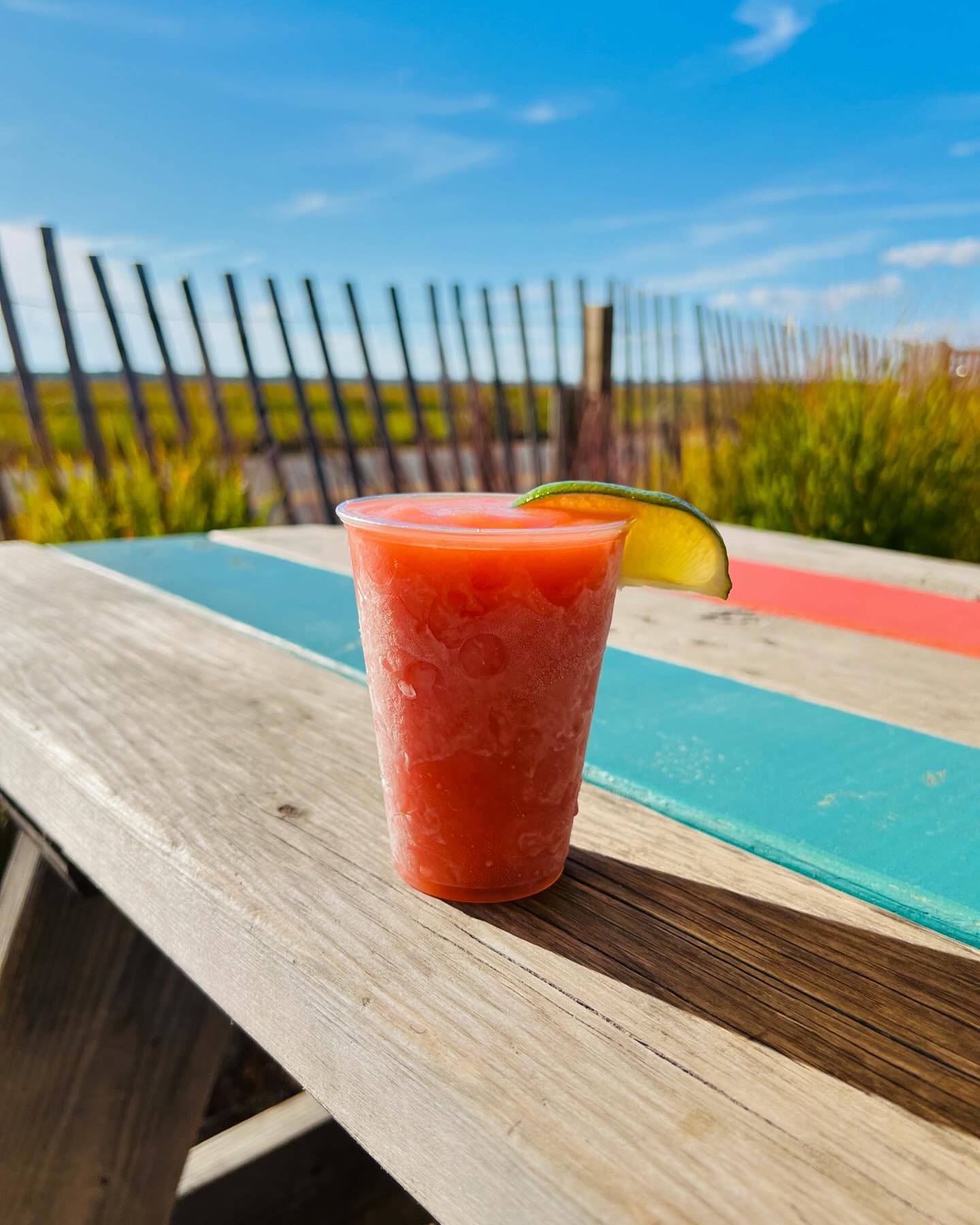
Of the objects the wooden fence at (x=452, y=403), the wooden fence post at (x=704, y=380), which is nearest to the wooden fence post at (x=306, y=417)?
the wooden fence at (x=452, y=403)

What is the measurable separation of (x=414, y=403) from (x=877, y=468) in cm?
252

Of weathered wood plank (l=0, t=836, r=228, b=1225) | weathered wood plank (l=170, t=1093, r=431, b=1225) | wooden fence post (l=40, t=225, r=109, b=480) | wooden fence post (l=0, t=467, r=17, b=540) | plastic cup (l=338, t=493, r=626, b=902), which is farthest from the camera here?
wooden fence post (l=40, t=225, r=109, b=480)

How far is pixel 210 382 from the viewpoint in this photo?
14.8ft

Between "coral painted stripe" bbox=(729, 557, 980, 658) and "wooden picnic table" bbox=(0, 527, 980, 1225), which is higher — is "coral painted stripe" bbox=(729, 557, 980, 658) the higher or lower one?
the lower one

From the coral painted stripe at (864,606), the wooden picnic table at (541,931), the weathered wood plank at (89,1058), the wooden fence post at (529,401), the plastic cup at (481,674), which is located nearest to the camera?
the wooden picnic table at (541,931)

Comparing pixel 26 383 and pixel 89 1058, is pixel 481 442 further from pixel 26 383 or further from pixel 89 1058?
pixel 89 1058

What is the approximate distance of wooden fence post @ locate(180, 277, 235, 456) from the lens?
171 inches

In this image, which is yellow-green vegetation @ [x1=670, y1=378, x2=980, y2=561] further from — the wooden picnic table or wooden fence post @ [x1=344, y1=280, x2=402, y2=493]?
the wooden picnic table

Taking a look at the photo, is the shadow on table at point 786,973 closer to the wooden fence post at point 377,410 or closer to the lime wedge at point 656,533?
the lime wedge at point 656,533

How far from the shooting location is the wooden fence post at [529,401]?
552 cm

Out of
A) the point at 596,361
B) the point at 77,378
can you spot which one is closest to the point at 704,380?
the point at 596,361

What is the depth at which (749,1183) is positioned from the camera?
37cm

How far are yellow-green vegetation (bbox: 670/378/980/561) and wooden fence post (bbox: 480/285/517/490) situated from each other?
5.33 ft

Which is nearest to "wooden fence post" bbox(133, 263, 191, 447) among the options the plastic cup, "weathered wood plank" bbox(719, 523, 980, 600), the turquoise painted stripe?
"weathered wood plank" bbox(719, 523, 980, 600)
